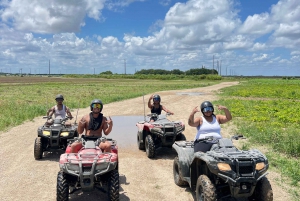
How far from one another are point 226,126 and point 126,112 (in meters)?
7.13

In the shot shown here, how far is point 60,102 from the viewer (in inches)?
388

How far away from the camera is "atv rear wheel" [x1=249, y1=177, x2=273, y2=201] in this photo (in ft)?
15.5

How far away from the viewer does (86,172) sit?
202 inches

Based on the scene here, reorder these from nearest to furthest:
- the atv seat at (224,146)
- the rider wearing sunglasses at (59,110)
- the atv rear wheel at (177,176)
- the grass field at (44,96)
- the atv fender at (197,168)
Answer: the atv seat at (224,146) < the atv fender at (197,168) < the atv rear wheel at (177,176) < the rider wearing sunglasses at (59,110) < the grass field at (44,96)

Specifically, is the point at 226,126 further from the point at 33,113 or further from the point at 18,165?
the point at 33,113

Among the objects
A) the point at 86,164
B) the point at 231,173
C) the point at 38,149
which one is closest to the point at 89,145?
the point at 86,164

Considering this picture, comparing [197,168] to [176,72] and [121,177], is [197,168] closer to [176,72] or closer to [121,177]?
[121,177]

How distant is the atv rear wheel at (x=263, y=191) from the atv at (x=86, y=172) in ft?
7.65

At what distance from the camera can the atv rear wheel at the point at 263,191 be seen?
4730mm

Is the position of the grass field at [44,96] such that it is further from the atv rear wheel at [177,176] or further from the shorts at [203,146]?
the shorts at [203,146]

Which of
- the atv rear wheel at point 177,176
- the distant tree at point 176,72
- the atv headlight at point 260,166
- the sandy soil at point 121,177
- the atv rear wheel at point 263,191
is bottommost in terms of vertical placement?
the sandy soil at point 121,177

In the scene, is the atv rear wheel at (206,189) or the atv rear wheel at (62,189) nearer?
the atv rear wheel at (206,189)

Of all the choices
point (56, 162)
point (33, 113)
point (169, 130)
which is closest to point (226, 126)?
point (169, 130)

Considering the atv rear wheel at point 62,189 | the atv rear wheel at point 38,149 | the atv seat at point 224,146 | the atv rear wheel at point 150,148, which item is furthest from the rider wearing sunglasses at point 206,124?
the atv rear wheel at point 38,149
